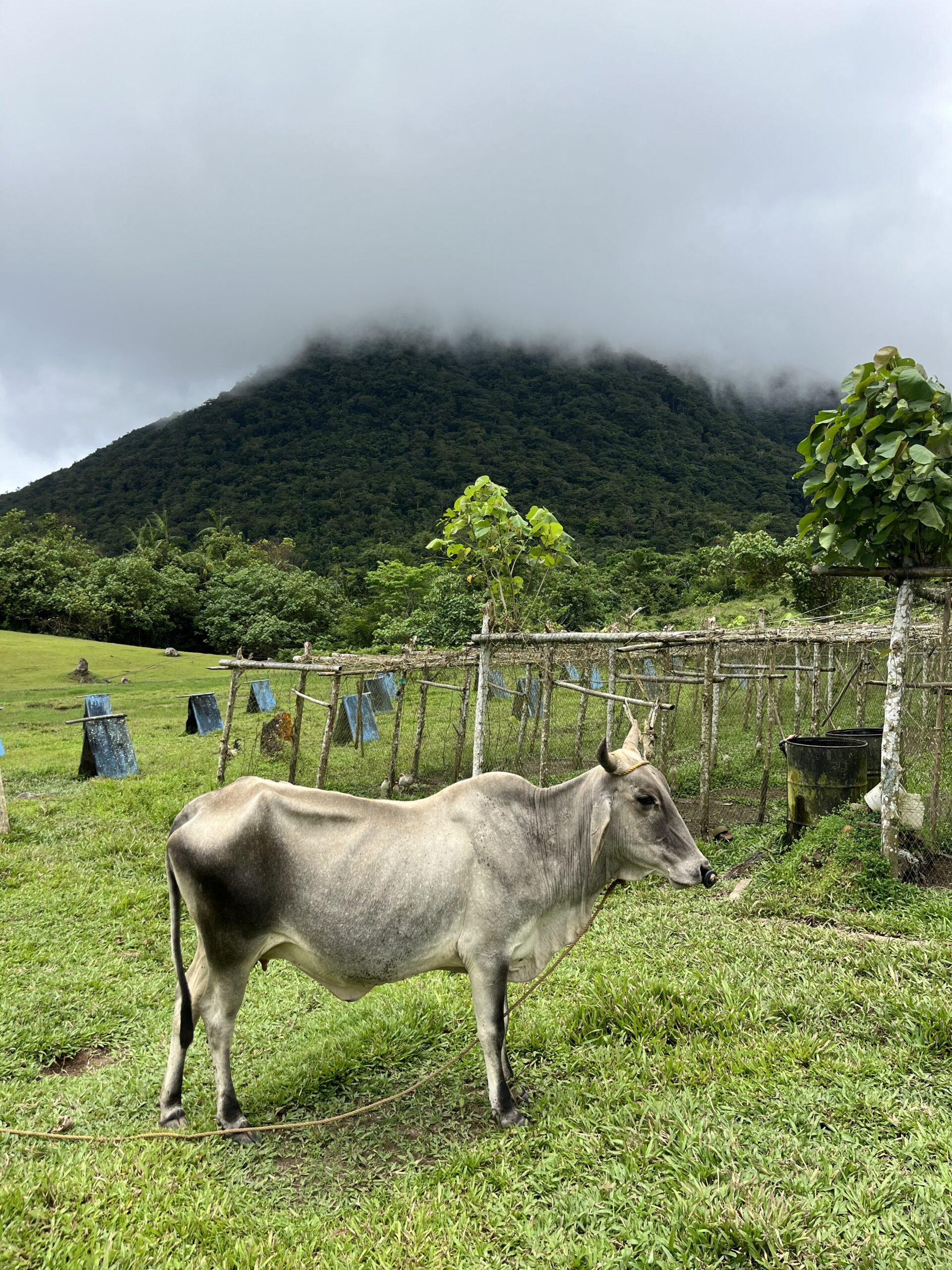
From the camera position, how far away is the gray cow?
3.70 meters

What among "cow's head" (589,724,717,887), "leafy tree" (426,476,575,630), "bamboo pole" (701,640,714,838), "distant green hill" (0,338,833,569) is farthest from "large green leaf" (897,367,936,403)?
"distant green hill" (0,338,833,569)

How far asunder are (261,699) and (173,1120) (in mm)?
19528

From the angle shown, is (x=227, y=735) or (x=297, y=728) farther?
(x=227, y=735)

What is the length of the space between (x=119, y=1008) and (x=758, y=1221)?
4385mm

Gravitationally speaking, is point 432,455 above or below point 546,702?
above

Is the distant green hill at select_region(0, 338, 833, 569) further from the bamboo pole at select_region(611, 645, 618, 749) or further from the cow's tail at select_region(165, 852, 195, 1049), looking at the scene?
the cow's tail at select_region(165, 852, 195, 1049)

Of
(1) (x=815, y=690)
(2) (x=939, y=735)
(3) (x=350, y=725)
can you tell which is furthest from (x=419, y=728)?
(2) (x=939, y=735)

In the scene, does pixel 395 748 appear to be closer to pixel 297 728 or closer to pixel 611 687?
pixel 297 728

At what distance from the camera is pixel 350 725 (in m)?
17.6

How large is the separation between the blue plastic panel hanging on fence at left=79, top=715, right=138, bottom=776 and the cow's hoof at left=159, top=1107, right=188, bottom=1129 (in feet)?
33.3

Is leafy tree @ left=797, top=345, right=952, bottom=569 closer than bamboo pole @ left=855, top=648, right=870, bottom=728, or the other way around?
leafy tree @ left=797, top=345, right=952, bottom=569

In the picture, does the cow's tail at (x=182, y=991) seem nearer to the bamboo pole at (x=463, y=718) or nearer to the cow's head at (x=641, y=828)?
the cow's head at (x=641, y=828)

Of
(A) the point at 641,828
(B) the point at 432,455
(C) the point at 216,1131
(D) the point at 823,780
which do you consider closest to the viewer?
(C) the point at 216,1131

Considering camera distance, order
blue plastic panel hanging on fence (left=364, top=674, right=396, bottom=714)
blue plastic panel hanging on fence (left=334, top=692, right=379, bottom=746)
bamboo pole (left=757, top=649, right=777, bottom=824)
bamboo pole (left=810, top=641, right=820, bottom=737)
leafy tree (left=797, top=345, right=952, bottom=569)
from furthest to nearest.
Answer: blue plastic panel hanging on fence (left=364, top=674, right=396, bottom=714), blue plastic panel hanging on fence (left=334, top=692, right=379, bottom=746), bamboo pole (left=810, top=641, right=820, bottom=737), bamboo pole (left=757, top=649, right=777, bottom=824), leafy tree (left=797, top=345, right=952, bottom=569)
